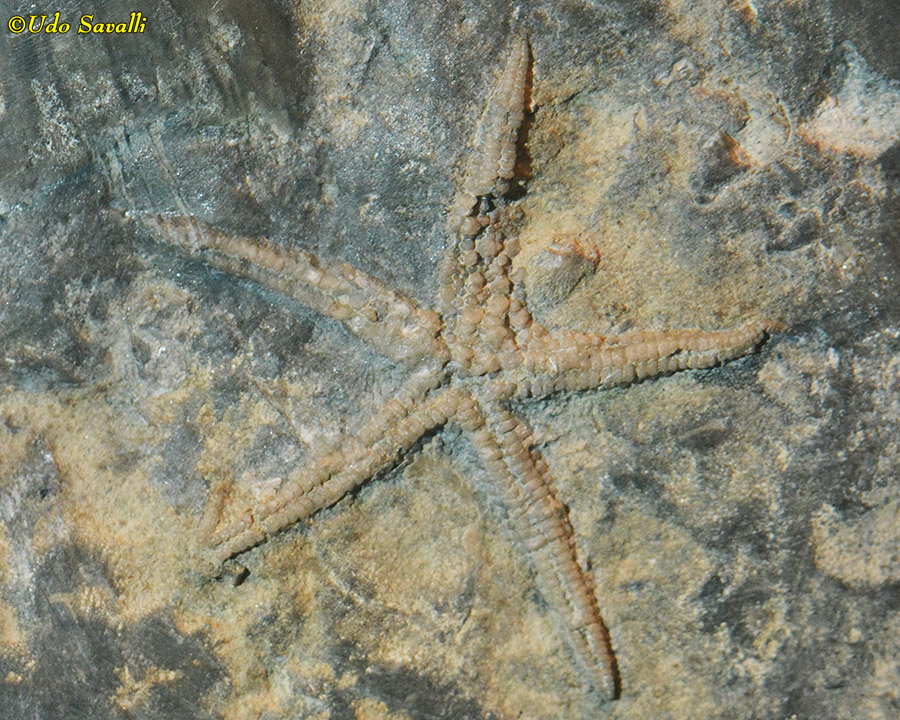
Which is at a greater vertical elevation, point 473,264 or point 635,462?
point 473,264

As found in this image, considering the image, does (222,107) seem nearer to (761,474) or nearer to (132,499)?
(132,499)

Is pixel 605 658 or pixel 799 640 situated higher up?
pixel 605 658

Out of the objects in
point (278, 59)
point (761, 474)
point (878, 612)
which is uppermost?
point (278, 59)

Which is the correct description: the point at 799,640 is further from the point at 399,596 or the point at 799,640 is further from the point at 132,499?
the point at 132,499

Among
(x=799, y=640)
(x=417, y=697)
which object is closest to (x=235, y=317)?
(x=417, y=697)

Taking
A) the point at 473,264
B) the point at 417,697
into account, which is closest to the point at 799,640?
A: the point at 417,697

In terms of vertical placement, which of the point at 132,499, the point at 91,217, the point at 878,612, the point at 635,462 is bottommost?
the point at 878,612
